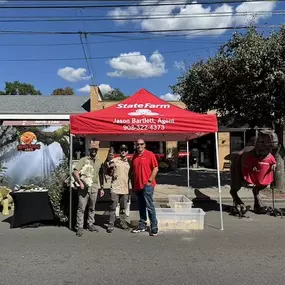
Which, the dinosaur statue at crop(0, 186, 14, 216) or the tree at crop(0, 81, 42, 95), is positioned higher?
the tree at crop(0, 81, 42, 95)

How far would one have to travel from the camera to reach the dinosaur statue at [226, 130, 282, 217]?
9.12m

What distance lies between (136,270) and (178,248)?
139 cm

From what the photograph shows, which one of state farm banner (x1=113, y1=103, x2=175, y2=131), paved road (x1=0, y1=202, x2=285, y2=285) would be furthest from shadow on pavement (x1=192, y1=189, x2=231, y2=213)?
state farm banner (x1=113, y1=103, x2=175, y2=131)

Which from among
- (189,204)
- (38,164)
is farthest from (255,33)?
(38,164)

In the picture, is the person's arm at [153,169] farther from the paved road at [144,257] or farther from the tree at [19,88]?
the tree at [19,88]

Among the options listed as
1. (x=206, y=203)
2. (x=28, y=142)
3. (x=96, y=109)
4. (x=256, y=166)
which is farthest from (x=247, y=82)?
(x=96, y=109)

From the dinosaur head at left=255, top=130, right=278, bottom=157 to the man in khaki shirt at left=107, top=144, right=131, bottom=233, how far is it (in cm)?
306

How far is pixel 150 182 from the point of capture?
775 centimetres

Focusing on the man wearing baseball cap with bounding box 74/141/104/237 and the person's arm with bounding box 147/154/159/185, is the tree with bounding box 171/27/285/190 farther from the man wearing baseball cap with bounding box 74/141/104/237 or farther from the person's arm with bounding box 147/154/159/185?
the man wearing baseball cap with bounding box 74/141/104/237

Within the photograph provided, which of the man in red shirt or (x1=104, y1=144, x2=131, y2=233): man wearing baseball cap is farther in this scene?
(x1=104, y1=144, x2=131, y2=233): man wearing baseball cap

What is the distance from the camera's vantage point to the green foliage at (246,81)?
1272 cm

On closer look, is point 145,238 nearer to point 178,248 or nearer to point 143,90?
point 178,248

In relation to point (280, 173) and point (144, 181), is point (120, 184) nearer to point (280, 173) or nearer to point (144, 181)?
point (144, 181)

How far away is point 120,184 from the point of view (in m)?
8.20
